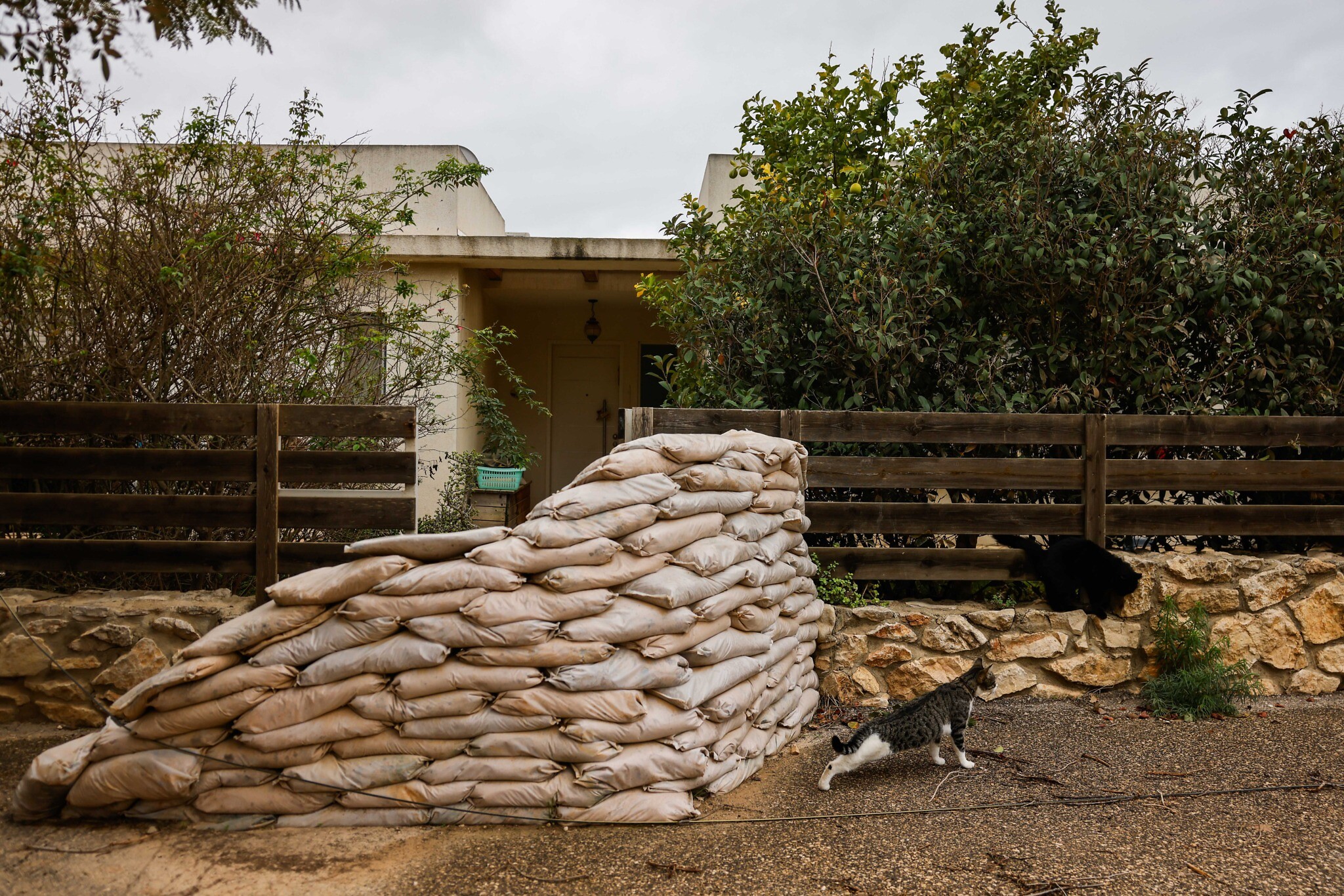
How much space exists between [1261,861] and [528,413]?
944 cm

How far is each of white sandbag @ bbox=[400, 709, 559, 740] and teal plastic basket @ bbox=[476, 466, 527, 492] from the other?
570 cm

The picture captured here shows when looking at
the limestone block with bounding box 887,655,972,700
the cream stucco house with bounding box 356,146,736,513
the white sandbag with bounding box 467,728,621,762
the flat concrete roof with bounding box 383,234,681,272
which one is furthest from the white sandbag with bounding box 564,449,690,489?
the flat concrete roof with bounding box 383,234,681,272

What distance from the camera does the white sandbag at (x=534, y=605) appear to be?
304 centimetres

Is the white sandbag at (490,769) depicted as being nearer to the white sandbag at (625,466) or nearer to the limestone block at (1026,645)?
the white sandbag at (625,466)

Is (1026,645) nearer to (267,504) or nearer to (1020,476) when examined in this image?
(1020,476)

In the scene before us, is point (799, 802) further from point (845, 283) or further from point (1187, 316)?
point (1187, 316)

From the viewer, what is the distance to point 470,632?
3.04m

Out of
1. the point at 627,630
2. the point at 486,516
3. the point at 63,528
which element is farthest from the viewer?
the point at 486,516

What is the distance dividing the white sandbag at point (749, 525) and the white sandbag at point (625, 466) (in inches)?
16.5

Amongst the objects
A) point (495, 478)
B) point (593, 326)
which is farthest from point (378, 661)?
point (593, 326)

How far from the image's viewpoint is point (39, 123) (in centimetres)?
442

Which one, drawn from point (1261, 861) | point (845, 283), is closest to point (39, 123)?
point (845, 283)

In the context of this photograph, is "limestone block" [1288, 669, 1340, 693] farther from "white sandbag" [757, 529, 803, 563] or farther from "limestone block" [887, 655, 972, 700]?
"white sandbag" [757, 529, 803, 563]

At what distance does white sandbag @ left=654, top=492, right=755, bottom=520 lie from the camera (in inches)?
136
